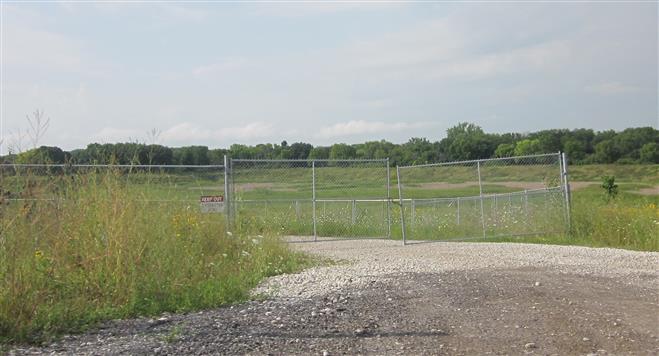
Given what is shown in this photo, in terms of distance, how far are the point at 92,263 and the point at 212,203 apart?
21.0 ft

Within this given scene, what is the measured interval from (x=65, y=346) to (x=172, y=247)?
287 centimetres

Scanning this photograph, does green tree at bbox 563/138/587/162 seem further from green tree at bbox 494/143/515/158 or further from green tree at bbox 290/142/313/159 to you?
green tree at bbox 290/142/313/159

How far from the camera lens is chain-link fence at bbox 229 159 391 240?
17.9 metres

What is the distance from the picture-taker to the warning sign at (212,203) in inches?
554

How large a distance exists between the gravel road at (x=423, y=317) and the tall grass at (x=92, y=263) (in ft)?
1.31

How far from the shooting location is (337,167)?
746 inches

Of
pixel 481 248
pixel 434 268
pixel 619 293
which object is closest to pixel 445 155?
pixel 481 248

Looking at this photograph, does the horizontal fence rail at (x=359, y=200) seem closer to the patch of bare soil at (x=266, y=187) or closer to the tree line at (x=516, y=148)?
the patch of bare soil at (x=266, y=187)

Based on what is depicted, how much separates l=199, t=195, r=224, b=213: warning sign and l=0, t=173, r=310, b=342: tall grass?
3968 millimetres

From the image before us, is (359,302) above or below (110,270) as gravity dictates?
below

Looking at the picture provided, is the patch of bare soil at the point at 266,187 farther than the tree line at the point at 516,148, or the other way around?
the tree line at the point at 516,148

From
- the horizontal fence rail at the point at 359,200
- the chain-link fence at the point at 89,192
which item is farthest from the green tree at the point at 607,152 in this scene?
the chain-link fence at the point at 89,192

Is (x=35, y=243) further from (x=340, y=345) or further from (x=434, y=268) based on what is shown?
(x=434, y=268)

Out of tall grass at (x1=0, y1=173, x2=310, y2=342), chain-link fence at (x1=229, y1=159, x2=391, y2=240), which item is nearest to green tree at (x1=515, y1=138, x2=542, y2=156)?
chain-link fence at (x1=229, y1=159, x2=391, y2=240)
